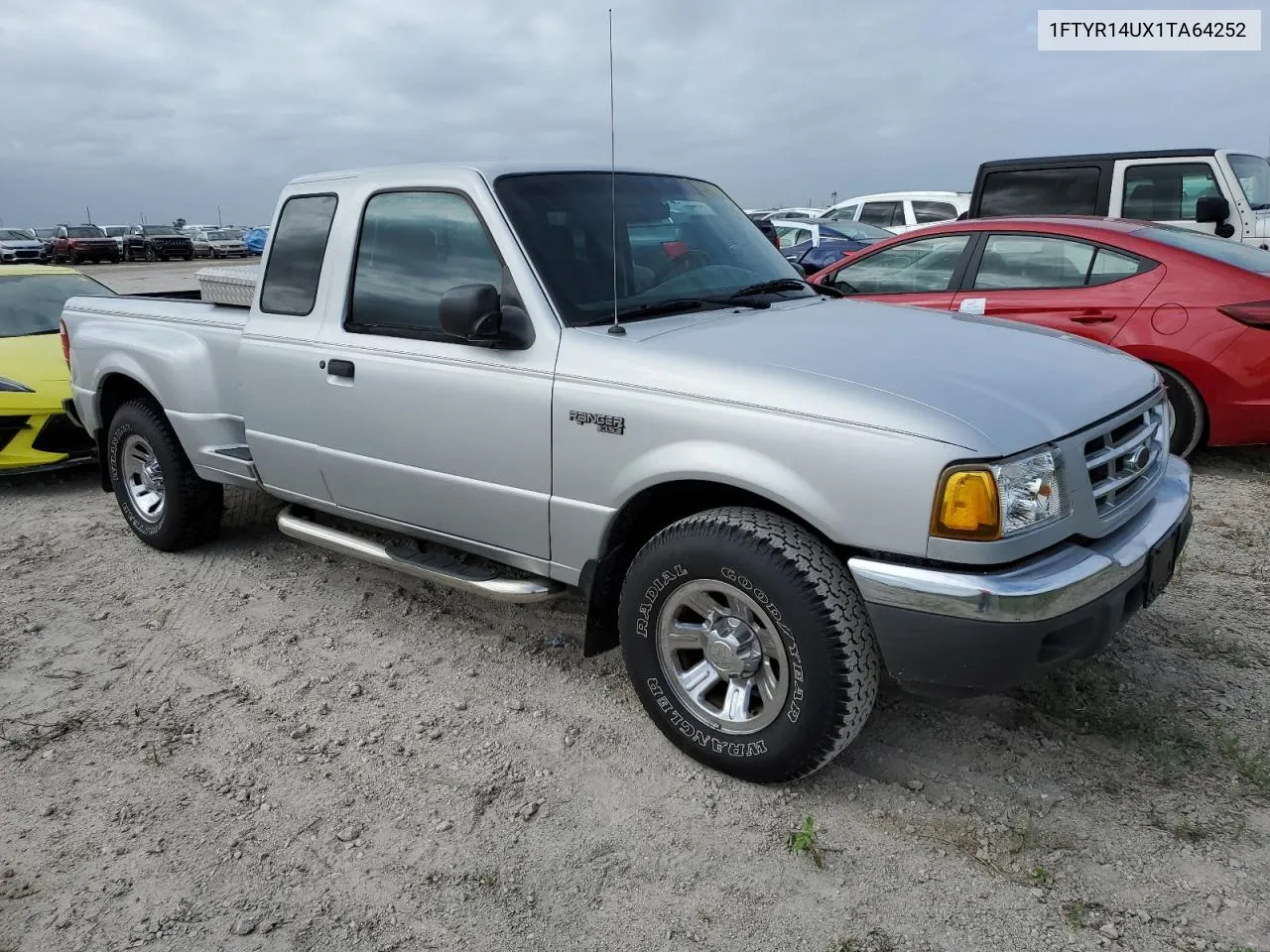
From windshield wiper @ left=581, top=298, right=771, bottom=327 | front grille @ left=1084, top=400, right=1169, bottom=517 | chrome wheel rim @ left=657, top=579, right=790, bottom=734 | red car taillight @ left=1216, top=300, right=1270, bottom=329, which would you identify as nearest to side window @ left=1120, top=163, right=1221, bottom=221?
red car taillight @ left=1216, top=300, right=1270, bottom=329

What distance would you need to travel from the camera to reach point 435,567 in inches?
147

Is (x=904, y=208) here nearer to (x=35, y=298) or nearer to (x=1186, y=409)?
(x=1186, y=409)

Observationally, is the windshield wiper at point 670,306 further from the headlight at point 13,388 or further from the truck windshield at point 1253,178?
the truck windshield at point 1253,178

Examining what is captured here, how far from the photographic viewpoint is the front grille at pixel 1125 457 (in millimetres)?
2736

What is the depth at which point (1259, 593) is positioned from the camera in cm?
420

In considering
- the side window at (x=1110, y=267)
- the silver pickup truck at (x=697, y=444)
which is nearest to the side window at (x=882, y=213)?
the side window at (x=1110, y=267)

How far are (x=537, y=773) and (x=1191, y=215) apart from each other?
26.8 ft

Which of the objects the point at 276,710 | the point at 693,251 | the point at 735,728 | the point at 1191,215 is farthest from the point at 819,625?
the point at 1191,215

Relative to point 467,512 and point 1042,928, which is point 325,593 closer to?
point 467,512

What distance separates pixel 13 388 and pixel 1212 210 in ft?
30.8

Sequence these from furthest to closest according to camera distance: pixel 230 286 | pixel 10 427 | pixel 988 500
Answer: pixel 10 427 → pixel 230 286 → pixel 988 500

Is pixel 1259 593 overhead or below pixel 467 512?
below

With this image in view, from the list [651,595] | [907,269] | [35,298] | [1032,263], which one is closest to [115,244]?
[35,298]

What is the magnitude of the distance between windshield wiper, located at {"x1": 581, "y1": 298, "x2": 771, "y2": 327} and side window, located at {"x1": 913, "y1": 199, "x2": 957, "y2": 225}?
1231 cm
